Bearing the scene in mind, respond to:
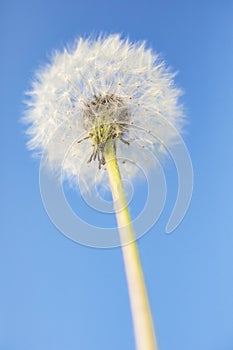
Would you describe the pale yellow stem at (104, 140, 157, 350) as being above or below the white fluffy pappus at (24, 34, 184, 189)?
below

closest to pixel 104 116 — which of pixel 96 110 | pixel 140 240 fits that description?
pixel 96 110

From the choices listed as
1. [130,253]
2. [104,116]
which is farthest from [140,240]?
[104,116]

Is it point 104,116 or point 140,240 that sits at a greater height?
point 104,116

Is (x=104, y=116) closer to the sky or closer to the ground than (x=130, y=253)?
closer to the sky

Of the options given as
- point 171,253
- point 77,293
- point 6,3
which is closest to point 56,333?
point 77,293

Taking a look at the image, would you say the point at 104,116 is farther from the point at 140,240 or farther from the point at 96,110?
the point at 140,240
